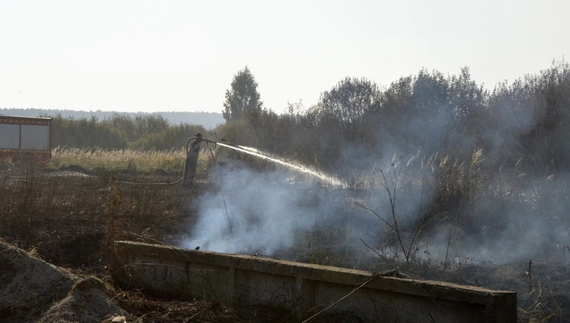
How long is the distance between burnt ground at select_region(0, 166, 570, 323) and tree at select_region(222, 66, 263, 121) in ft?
149

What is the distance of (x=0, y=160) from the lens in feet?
79.5

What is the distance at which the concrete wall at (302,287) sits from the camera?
503 centimetres

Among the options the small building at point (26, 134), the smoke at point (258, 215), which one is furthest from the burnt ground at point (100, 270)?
the small building at point (26, 134)

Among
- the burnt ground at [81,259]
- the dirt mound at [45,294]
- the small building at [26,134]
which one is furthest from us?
the small building at [26,134]

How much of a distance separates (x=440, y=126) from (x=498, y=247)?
13378 millimetres

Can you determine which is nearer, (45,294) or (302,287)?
(45,294)

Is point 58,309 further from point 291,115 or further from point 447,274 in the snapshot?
point 291,115

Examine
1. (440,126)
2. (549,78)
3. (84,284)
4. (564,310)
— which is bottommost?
(564,310)

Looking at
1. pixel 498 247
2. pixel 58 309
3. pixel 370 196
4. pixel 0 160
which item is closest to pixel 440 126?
pixel 370 196

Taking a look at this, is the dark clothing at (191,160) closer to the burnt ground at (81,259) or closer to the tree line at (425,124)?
the burnt ground at (81,259)

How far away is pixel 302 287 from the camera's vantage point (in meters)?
5.84

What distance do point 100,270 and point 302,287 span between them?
3.16 meters

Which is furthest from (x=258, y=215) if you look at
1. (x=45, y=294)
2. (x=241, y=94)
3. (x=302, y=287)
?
(x=241, y=94)

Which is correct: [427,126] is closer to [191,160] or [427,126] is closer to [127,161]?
[191,160]
